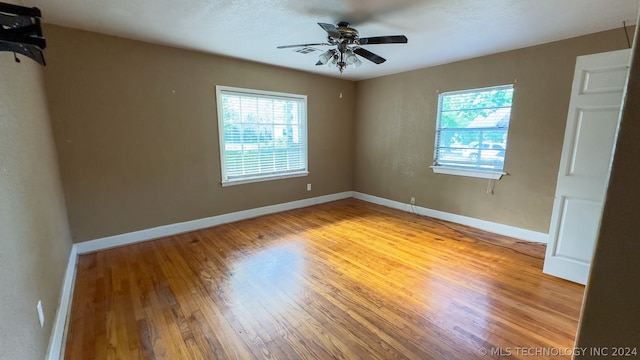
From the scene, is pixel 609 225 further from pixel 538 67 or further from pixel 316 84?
pixel 316 84

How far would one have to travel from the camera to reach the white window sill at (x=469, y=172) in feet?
12.4

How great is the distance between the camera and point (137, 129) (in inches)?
130

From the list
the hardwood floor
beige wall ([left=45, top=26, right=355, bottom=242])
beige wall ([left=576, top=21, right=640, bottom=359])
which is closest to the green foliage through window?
the hardwood floor

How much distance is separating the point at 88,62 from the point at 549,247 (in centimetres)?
520

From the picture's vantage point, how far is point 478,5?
2285 millimetres

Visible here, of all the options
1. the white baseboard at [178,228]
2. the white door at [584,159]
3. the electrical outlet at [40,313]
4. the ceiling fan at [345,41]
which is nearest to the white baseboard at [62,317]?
the electrical outlet at [40,313]

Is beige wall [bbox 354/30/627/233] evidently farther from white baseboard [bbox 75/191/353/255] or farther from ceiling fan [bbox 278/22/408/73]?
ceiling fan [bbox 278/22/408/73]

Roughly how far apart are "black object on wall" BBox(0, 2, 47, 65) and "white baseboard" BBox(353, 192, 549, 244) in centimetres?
477

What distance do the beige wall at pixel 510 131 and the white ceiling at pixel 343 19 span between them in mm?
270

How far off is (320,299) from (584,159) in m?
2.64

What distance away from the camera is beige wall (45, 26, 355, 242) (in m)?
2.90

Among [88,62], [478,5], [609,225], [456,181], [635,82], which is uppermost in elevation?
[478,5]

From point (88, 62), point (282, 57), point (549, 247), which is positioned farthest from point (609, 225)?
point (88, 62)

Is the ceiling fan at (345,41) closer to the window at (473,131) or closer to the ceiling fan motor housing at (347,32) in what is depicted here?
the ceiling fan motor housing at (347,32)
